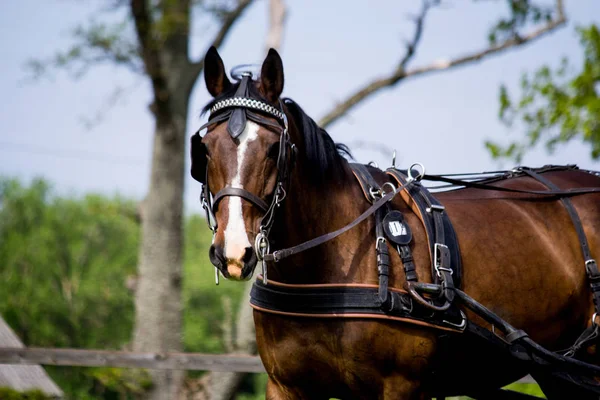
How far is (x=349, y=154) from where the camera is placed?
Result: 3.77 metres

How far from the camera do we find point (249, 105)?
311 centimetres

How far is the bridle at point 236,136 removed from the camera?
2932mm

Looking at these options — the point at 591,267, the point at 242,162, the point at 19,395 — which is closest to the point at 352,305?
the point at 242,162

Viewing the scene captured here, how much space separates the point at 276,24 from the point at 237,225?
30.8 ft

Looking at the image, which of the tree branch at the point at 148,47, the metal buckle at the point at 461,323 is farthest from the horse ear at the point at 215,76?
the tree branch at the point at 148,47

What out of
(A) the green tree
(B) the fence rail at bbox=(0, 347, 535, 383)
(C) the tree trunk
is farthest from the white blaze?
(A) the green tree

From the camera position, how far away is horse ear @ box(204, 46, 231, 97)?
129 inches

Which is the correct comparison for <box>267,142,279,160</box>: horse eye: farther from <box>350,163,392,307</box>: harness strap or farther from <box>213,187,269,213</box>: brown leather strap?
<box>350,163,392,307</box>: harness strap

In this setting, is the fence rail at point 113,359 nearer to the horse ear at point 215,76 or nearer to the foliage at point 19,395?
the foliage at point 19,395

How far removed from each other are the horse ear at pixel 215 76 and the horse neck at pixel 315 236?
500 mm

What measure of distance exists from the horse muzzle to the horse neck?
40cm

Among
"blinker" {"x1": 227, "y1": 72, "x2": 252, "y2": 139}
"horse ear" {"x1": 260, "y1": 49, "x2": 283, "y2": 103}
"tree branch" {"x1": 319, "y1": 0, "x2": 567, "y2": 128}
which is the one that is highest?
"tree branch" {"x1": 319, "y1": 0, "x2": 567, "y2": 128}

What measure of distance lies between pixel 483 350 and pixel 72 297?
35633mm

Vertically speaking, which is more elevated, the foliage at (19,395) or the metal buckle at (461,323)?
the metal buckle at (461,323)
